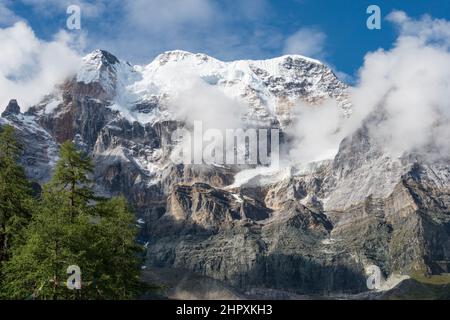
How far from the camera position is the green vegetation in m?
41.8

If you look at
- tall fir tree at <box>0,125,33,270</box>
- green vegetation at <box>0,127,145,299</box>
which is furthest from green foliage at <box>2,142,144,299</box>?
tall fir tree at <box>0,125,33,270</box>

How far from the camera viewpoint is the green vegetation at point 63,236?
137 ft

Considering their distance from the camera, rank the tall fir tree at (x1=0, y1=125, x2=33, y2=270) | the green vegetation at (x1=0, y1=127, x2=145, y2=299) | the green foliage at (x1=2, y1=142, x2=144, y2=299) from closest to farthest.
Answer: the green foliage at (x1=2, y1=142, x2=144, y2=299)
the green vegetation at (x1=0, y1=127, x2=145, y2=299)
the tall fir tree at (x1=0, y1=125, x2=33, y2=270)

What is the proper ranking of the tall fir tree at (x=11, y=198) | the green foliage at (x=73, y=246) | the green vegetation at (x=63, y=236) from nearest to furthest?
the green foliage at (x=73, y=246), the green vegetation at (x=63, y=236), the tall fir tree at (x=11, y=198)

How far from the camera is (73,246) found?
42.8 m

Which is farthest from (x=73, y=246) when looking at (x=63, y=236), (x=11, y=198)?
(x=11, y=198)

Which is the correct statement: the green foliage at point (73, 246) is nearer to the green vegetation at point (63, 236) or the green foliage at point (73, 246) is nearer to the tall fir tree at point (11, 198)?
the green vegetation at point (63, 236)

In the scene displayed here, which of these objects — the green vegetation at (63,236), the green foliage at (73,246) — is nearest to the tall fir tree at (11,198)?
the green vegetation at (63,236)

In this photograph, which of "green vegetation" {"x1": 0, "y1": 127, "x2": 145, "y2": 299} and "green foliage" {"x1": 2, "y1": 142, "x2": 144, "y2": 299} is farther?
"green vegetation" {"x1": 0, "y1": 127, "x2": 145, "y2": 299}

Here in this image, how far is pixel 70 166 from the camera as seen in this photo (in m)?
48.3

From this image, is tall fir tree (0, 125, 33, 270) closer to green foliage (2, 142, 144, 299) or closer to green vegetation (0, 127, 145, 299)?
green vegetation (0, 127, 145, 299)

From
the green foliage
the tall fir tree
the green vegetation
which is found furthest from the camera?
the tall fir tree
